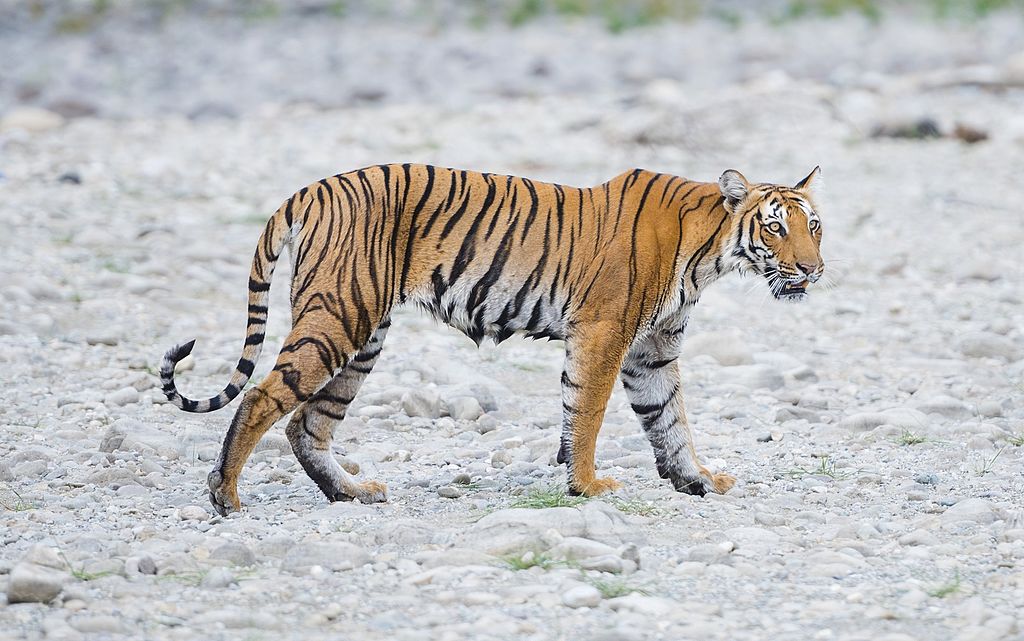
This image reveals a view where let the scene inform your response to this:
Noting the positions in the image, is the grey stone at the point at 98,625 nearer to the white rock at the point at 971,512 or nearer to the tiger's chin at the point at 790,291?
the tiger's chin at the point at 790,291

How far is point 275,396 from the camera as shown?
610cm

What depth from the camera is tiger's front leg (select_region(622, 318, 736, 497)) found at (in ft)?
21.8

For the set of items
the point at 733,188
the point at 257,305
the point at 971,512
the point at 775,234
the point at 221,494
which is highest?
the point at 733,188

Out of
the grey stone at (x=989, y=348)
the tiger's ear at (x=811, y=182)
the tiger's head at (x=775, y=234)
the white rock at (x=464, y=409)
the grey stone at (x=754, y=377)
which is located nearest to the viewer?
the tiger's head at (x=775, y=234)

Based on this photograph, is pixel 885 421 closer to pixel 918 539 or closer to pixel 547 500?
pixel 918 539

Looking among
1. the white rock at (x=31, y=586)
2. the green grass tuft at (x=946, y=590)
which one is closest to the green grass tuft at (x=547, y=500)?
the green grass tuft at (x=946, y=590)

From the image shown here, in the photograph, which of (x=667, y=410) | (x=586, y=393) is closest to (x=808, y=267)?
(x=667, y=410)

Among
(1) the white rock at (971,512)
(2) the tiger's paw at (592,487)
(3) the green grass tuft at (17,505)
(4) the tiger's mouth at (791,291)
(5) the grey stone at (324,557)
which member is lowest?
(3) the green grass tuft at (17,505)

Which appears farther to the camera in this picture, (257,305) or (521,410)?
(521,410)

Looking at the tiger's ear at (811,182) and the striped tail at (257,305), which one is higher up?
the tiger's ear at (811,182)

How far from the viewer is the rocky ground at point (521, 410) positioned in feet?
16.4

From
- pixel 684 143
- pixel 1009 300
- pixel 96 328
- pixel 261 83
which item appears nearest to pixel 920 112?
pixel 684 143

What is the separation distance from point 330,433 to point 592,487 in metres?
1.22

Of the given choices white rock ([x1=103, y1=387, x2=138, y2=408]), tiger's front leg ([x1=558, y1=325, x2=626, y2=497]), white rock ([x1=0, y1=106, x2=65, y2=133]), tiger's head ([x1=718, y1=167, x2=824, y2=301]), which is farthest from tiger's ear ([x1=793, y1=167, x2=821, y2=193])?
white rock ([x1=0, y1=106, x2=65, y2=133])
